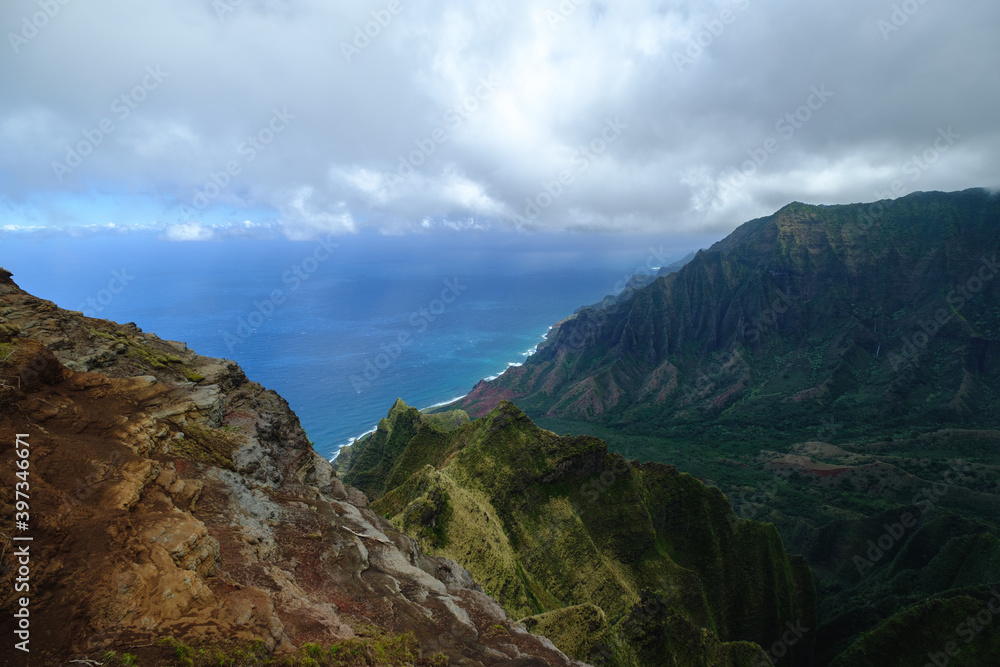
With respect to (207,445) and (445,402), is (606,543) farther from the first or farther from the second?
(445,402)

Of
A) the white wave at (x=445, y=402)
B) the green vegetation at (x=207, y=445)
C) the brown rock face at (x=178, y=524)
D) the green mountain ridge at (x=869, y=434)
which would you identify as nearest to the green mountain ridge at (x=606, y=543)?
the green mountain ridge at (x=869, y=434)

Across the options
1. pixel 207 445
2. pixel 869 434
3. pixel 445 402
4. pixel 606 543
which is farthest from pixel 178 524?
pixel 869 434

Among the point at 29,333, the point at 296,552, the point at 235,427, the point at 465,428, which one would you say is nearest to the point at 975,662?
the point at 465,428

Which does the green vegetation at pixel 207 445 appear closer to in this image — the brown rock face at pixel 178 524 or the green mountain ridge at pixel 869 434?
the brown rock face at pixel 178 524

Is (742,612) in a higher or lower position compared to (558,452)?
lower

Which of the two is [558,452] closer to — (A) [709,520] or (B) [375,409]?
(A) [709,520]

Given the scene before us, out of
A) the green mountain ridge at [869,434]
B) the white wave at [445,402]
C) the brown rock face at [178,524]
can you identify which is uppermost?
the white wave at [445,402]

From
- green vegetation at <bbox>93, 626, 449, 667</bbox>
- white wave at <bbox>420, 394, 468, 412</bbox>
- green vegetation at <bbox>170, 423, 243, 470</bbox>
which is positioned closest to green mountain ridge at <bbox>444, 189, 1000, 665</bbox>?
white wave at <bbox>420, 394, 468, 412</bbox>
